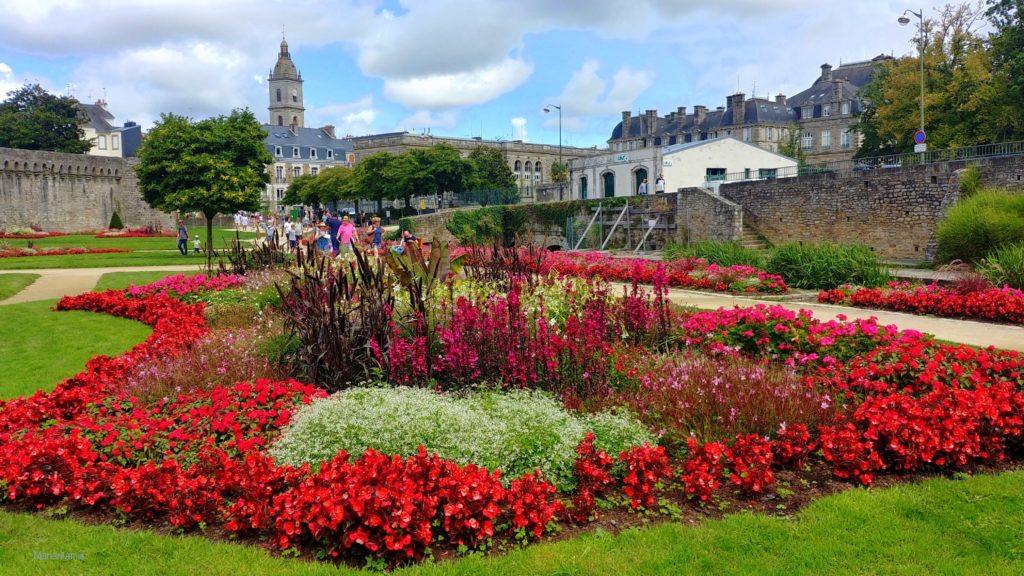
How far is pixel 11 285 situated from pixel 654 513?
54.0ft

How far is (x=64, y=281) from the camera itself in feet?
55.9

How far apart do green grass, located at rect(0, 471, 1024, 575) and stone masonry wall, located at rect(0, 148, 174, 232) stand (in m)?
52.0

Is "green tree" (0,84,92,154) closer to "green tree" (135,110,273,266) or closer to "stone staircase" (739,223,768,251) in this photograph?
"green tree" (135,110,273,266)

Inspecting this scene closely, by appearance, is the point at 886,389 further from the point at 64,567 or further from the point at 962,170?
the point at 962,170

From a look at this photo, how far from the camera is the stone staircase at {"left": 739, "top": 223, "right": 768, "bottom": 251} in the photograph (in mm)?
26234

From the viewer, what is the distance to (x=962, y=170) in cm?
2036

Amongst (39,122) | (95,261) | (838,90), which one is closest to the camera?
(95,261)

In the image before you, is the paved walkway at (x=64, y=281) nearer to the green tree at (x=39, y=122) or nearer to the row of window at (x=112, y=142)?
the green tree at (x=39, y=122)

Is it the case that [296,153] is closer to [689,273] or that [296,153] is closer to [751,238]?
[751,238]

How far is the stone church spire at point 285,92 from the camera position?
133m

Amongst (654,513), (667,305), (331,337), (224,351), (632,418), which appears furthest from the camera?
(667,305)

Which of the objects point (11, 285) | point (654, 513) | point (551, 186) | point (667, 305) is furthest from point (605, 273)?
point (551, 186)

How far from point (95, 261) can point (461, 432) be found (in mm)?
23153

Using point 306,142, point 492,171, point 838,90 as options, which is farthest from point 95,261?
point 306,142
